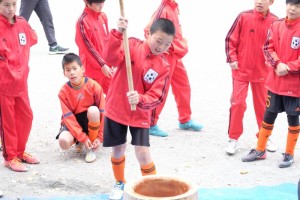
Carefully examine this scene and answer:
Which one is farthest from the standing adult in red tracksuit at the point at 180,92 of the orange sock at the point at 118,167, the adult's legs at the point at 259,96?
the orange sock at the point at 118,167

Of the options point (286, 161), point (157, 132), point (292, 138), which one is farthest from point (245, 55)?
point (157, 132)

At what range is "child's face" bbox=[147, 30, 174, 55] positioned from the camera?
3.80 meters

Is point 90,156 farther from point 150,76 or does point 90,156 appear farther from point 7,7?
point 7,7

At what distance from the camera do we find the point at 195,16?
12258 millimetres

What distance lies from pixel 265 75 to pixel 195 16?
23.9 feet

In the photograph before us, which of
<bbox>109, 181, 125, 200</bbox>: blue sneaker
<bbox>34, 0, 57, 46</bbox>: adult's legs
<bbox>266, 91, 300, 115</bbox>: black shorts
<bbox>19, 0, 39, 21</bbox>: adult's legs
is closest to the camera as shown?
<bbox>109, 181, 125, 200</bbox>: blue sneaker

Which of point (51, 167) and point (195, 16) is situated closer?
point (51, 167)

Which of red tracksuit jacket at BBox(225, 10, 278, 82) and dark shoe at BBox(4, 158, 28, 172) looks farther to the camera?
red tracksuit jacket at BBox(225, 10, 278, 82)

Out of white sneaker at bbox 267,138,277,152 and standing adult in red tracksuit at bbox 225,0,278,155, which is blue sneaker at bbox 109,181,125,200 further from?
white sneaker at bbox 267,138,277,152

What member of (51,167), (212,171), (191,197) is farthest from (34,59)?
(191,197)

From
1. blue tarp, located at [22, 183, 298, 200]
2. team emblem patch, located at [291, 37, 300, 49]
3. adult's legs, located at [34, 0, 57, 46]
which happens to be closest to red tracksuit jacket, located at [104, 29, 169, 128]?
blue tarp, located at [22, 183, 298, 200]

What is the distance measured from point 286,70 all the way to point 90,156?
Result: 5.97 ft

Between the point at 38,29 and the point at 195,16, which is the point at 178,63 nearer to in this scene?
the point at 38,29

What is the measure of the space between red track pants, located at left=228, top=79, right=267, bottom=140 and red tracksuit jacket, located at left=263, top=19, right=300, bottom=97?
37 centimetres
